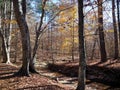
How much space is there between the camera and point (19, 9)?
567 inches

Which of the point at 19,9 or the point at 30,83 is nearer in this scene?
the point at 30,83

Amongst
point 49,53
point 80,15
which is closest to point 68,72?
point 80,15

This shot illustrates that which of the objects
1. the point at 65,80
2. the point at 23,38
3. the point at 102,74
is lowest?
the point at 65,80

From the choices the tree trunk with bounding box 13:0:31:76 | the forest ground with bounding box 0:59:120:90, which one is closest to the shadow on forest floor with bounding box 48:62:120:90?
the forest ground with bounding box 0:59:120:90

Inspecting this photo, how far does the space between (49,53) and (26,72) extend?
37040 millimetres

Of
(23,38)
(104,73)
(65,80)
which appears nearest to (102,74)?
(104,73)

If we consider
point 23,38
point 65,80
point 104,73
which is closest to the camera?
point 23,38

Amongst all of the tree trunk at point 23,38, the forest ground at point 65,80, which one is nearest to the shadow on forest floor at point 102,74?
the forest ground at point 65,80

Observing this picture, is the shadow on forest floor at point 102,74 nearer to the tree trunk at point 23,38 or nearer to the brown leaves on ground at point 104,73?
the brown leaves on ground at point 104,73

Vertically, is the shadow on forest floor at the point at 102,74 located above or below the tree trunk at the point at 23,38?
below

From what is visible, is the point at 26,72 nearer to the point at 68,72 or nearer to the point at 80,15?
the point at 80,15

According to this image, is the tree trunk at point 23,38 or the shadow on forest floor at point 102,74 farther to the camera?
the shadow on forest floor at point 102,74

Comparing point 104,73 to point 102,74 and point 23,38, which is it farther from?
point 23,38

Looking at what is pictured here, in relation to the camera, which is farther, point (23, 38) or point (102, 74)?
point (102, 74)
